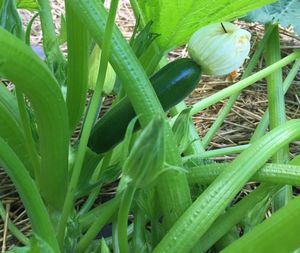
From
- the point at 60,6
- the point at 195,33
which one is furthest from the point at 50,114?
the point at 60,6

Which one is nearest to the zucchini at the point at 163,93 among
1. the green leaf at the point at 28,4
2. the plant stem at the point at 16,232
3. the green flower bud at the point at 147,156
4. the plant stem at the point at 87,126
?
the plant stem at the point at 87,126

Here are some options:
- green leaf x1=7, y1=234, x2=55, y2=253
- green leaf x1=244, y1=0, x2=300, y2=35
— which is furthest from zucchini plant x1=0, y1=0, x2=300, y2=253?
green leaf x1=244, y1=0, x2=300, y2=35

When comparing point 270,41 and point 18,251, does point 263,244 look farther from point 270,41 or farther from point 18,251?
point 270,41

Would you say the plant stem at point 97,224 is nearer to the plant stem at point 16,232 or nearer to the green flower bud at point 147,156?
the plant stem at point 16,232

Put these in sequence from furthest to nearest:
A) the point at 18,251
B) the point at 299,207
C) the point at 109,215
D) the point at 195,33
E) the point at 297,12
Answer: the point at 297,12
the point at 195,33
the point at 109,215
the point at 299,207
the point at 18,251

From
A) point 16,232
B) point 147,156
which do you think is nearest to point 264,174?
point 147,156

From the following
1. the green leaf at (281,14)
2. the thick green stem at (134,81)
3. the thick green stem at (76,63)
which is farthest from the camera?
the green leaf at (281,14)
